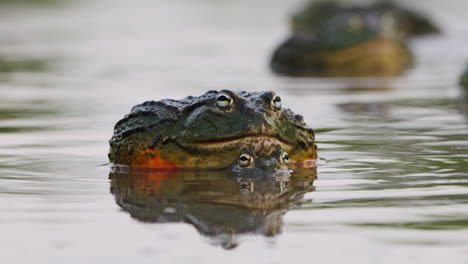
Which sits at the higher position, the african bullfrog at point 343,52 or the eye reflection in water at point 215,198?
the african bullfrog at point 343,52

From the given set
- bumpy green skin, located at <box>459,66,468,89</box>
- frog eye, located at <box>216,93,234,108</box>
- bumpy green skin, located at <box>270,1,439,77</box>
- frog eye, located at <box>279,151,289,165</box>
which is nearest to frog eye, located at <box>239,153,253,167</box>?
frog eye, located at <box>279,151,289,165</box>

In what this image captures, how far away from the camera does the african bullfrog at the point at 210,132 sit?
793 cm

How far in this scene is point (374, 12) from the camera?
31688mm

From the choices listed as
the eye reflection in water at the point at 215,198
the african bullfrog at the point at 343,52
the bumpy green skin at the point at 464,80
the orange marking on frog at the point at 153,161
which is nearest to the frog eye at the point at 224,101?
the eye reflection in water at the point at 215,198


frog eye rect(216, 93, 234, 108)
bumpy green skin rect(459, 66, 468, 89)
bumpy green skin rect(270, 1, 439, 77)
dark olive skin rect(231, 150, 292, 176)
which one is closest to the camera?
dark olive skin rect(231, 150, 292, 176)

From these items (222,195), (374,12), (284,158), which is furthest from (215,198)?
(374,12)

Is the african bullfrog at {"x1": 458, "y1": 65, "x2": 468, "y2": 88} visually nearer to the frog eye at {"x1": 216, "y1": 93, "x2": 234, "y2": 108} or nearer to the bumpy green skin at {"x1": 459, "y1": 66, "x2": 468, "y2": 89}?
the bumpy green skin at {"x1": 459, "y1": 66, "x2": 468, "y2": 89}

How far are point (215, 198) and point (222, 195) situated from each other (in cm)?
15

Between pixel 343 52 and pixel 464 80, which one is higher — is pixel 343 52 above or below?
above

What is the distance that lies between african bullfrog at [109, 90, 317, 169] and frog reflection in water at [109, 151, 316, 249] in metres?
0.13

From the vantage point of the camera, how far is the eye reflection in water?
5871 millimetres

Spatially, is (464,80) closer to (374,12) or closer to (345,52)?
(345,52)

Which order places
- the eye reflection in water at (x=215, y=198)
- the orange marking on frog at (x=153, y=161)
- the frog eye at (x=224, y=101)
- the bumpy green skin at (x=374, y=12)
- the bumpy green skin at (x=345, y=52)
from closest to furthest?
the eye reflection in water at (x=215, y=198) → the frog eye at (x=224, y=101) → the orange marking on frog at (x=153, y=161) → the bumpy green skin at (x=345, y=52) → the bumpy green skin at (x=374, y=12)

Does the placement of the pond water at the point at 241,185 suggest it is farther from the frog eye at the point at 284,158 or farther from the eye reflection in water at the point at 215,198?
the frog eye at the point at 284,158
